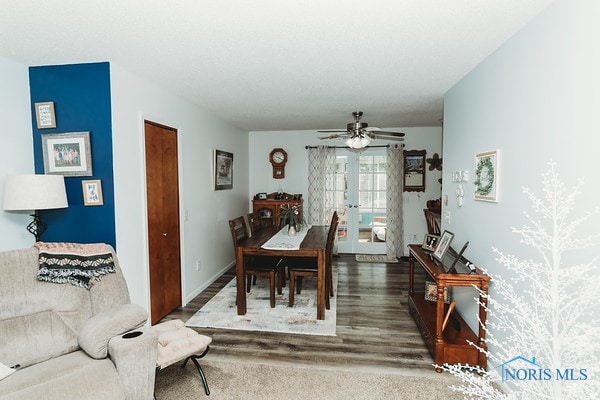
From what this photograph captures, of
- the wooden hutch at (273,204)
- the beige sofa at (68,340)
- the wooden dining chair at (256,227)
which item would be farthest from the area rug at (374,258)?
the beige sofa at (68,340)

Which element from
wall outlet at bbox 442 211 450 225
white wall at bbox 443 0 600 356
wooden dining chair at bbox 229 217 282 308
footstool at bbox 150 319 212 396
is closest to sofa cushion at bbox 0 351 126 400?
footstool at bbox 150 319 212 396

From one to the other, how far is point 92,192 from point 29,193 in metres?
0.41

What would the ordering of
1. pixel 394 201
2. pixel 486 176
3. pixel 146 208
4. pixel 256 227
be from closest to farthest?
pixel 486 176
pixel 146 208
pixel 256 227
pixel 394 201

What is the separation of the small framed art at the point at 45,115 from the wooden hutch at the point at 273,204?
345 cm

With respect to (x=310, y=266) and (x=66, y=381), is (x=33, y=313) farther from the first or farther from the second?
(x=310, y=266)

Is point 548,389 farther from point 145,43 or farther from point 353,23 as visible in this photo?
point 145,43

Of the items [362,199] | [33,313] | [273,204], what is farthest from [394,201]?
[33,313]

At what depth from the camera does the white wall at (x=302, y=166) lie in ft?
18.6

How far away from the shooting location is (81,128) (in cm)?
257

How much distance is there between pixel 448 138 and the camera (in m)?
3.38

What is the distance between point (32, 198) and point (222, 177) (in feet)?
8.67

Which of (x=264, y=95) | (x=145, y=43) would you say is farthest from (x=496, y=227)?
(x=145, y=43)

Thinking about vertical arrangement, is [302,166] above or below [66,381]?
above

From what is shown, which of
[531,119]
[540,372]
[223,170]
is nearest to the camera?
[540,372]
